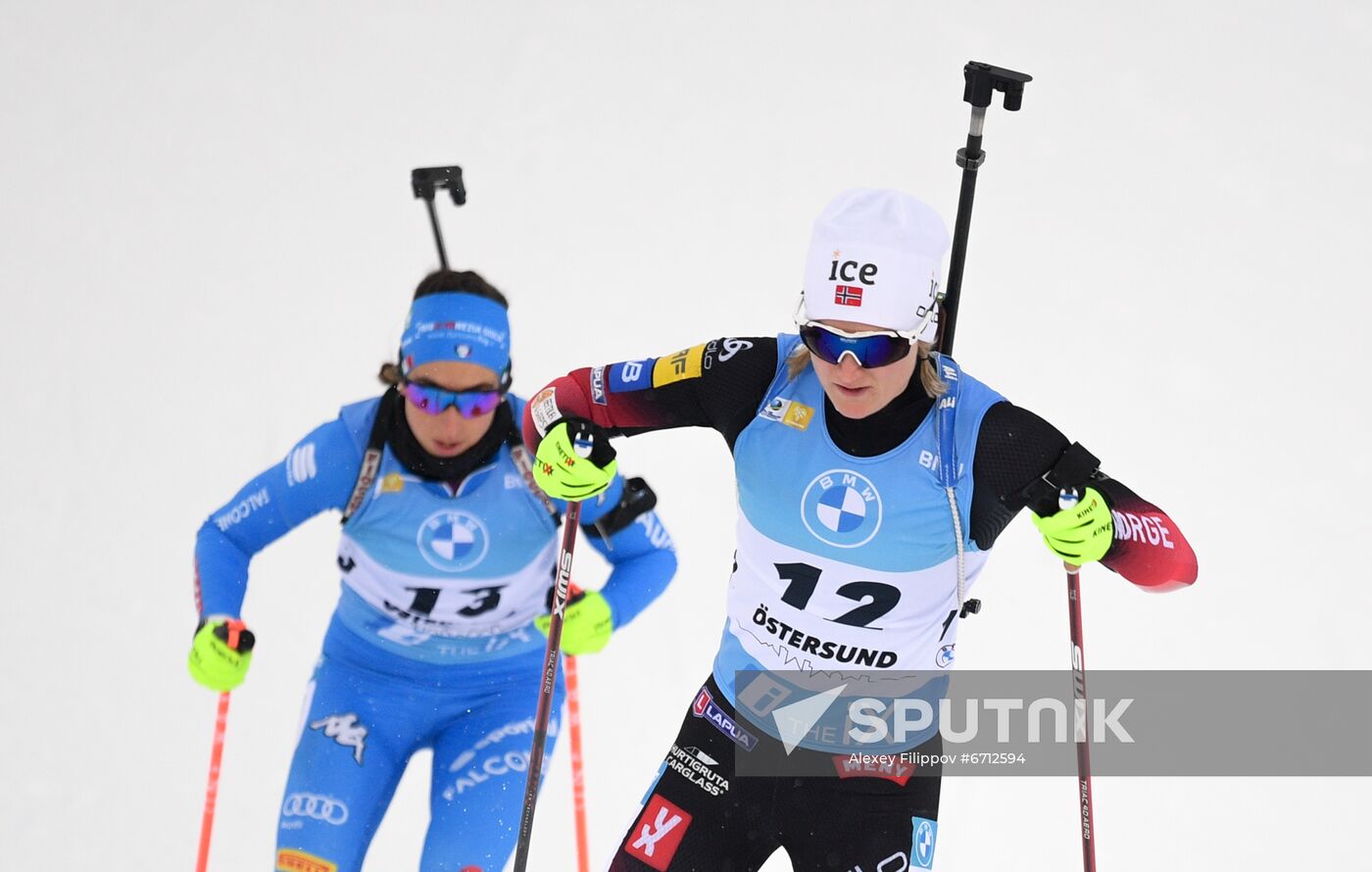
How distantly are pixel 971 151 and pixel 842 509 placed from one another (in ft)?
3.38

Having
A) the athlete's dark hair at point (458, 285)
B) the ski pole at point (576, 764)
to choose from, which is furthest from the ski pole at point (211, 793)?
the athlete's dark hair at point (458, 285)

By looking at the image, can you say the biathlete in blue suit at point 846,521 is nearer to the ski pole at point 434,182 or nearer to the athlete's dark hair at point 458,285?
the athlete's dark hair at point 458,285

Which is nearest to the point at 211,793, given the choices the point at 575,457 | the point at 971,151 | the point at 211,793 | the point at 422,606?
the point at 211,793

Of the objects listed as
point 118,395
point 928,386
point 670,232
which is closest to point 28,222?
point 118,395

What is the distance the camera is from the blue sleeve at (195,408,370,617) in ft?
13.0

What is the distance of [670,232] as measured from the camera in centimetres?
703

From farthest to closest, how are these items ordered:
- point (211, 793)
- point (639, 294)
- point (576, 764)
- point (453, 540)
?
point (639, 294), point (576, 764), point (211, 793), point (453, 540)

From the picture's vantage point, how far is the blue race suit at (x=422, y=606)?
3910 mm

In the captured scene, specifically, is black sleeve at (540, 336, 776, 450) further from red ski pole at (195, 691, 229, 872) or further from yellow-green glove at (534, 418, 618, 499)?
red ski pole at (195, 691, 229, 872)

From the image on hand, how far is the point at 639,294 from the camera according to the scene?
22.4 feet

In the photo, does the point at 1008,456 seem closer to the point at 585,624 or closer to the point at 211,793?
the point at 585,624

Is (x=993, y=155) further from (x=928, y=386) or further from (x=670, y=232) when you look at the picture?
(x=928, y=386)

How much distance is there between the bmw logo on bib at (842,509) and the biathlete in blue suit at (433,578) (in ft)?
3.19
